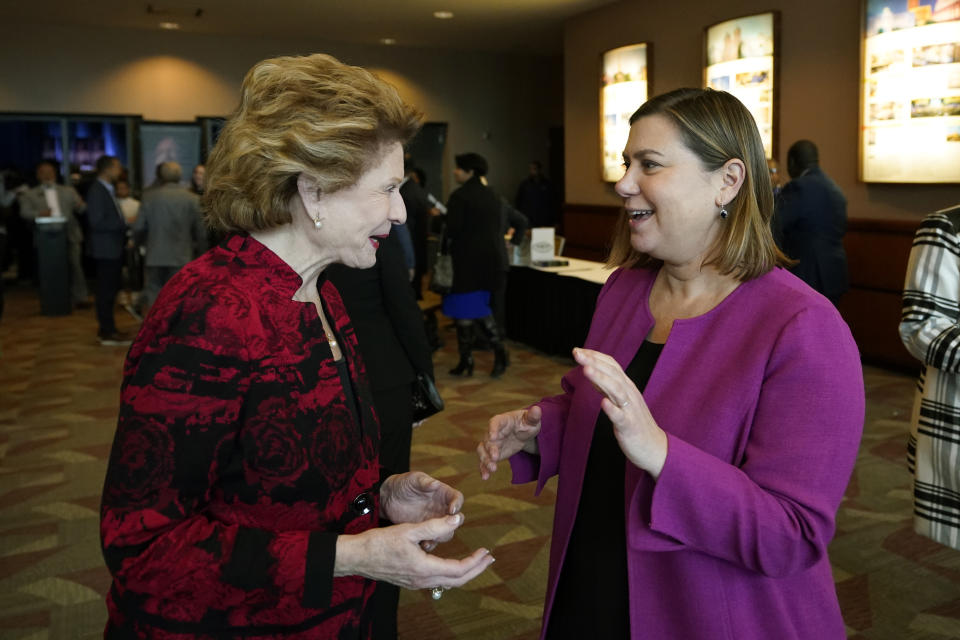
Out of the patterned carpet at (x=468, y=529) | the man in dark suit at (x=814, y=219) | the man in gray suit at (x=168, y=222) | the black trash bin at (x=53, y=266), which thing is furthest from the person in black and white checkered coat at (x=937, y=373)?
the black trash bin at (x=53, y=266)

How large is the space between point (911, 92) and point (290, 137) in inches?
246

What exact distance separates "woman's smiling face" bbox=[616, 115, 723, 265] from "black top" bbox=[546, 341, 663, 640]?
199 mm

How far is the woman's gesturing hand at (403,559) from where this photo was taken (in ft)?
3.88

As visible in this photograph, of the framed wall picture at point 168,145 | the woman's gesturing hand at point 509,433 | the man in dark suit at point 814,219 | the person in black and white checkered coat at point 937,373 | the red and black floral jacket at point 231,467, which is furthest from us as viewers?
the framed wall picture at point 168,145

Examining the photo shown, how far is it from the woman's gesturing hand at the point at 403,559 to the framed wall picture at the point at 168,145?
12656 millimetres

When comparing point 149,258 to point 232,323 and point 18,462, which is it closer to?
point 18,462

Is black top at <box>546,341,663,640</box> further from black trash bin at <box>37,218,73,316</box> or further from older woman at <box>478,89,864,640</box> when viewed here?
black trash bin at <box>37,218,73,316</box>

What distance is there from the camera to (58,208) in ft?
33.3

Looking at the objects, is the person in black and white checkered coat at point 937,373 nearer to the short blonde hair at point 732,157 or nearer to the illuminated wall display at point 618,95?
the short blonde hair at point 732,157

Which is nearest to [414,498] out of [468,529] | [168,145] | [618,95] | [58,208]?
[468,529]

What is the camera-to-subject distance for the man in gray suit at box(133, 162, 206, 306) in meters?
7.72

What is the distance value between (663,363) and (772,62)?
7008 mm

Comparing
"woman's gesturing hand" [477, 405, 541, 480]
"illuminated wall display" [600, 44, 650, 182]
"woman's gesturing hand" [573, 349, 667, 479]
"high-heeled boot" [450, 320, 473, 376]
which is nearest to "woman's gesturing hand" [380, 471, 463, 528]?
"woman's gesturing hand" [477, 405, 541, 480]

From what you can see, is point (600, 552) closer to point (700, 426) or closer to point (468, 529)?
point (700, 426)
